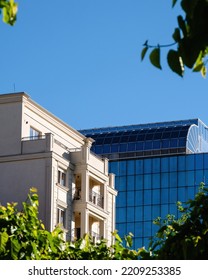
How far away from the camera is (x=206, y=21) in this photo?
6922 mm

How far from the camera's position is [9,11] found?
7.73 meters

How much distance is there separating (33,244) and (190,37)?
19822 millimetres

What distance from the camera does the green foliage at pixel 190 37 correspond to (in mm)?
6879

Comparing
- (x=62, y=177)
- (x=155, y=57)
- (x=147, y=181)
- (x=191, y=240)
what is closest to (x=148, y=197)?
(x=147, y=181)

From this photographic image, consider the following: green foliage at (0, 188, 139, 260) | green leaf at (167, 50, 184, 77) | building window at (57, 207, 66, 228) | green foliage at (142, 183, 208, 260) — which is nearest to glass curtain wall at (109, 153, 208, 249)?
building window at (57, 207, 66, 228)

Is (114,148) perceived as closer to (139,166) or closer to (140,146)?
(140,146)

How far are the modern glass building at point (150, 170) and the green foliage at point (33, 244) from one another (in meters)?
84.8

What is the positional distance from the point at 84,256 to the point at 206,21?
22.0 meters

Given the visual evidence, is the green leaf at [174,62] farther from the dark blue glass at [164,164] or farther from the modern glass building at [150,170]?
the dark blue glass at [164,164]

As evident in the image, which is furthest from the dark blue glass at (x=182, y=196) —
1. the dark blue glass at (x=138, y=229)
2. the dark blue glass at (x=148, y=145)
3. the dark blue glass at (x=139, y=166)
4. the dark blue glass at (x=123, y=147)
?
the dark blue glass at (x=123, y=147)

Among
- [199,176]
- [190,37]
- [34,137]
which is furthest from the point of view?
[199,176]

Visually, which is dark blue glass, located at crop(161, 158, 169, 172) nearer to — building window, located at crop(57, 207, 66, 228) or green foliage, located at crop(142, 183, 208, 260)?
building window, located at crop(57, 207, 66, 228)
